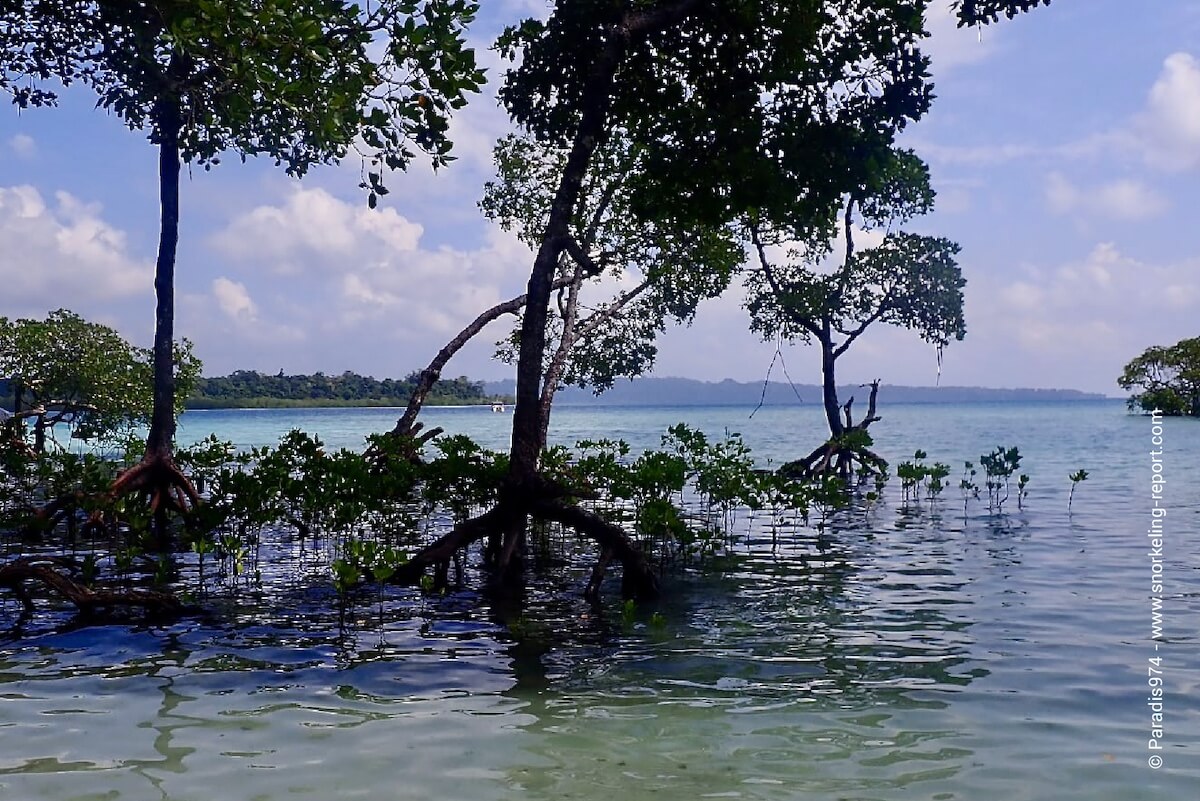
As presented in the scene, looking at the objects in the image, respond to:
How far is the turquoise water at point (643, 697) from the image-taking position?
6.24 meters

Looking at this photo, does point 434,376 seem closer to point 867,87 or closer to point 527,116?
point 527,116

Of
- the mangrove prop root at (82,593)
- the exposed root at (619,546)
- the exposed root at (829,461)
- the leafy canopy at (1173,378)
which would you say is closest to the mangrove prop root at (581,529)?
the exposed root at (619,546)

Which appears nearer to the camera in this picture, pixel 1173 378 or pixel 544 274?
pixel 544 274

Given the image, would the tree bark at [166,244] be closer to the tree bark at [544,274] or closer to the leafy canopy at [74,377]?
the tree bark at [544,274]

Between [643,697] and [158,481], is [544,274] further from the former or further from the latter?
[158,481]

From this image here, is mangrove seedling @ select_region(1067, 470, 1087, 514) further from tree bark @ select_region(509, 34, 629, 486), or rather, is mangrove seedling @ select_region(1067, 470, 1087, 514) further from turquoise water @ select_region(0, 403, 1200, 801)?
tree bark @ select_region(509, 34, 629, 486)

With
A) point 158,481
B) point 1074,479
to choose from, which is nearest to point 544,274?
point 158,481

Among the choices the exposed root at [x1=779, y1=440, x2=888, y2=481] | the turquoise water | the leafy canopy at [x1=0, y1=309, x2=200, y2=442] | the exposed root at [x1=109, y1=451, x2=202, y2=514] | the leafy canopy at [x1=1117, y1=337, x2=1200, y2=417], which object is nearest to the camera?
the turquoise water

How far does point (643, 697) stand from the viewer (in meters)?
8.00

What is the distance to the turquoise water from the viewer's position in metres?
6.24

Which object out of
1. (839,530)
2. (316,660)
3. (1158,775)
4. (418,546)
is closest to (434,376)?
(418,546)

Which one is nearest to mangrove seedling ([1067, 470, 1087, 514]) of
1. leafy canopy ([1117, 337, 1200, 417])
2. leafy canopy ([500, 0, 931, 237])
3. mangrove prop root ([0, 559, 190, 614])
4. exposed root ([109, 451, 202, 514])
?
leafy canopy ([500, 0, 931, 237])

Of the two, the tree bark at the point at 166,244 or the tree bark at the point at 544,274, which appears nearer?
the tree bark at the point at 544,274

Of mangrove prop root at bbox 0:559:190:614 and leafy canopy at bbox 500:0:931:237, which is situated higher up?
leafy canopy at bbox 500:0:931:237
